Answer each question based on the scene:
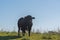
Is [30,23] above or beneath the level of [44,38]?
above

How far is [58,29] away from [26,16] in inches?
304

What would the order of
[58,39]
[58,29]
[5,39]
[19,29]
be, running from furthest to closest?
[58,29] < [19,29] < [58,39] < [5,39]

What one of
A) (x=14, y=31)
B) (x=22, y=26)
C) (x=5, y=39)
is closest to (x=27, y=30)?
(x=22, y=26)

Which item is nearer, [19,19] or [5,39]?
[5,39]

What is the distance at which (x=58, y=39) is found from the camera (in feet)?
69.3

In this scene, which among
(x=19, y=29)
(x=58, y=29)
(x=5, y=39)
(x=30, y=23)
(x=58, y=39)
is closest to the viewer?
(x=5, y=39)

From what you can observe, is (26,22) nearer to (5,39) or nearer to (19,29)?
(19,29)

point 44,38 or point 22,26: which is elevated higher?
point 22,26

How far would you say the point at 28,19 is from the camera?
85.4 ft

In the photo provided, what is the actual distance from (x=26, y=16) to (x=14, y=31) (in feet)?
12.1

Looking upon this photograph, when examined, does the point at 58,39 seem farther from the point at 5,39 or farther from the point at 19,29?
the point at 19,29

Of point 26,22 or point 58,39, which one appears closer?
point 58,39

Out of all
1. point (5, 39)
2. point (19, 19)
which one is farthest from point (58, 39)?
point (19, 19)

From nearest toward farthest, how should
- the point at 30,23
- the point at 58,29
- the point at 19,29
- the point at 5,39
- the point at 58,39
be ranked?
the point at 5,39, the point at 58,39, the point at 30,23, the point at 19,29, the point at 58,29
